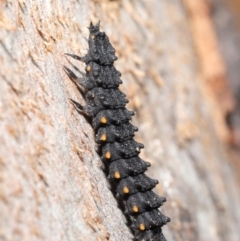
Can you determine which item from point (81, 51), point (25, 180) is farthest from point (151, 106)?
point (25, 180)

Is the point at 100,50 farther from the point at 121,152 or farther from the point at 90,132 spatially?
the point at 121,152

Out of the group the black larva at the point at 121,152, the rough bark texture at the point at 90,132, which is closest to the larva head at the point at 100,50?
the black larva at the point at 121,152

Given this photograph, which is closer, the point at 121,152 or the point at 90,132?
the point at 121,152

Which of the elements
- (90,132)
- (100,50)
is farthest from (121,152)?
(100,50)

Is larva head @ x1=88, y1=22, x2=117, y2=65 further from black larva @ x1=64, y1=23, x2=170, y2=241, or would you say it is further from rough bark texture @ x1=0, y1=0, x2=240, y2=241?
rough bark texture @ x1=0, y1=0, x2=240, y2=241

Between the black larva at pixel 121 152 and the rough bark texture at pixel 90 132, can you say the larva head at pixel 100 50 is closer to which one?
the black larva at pixel 121 152
